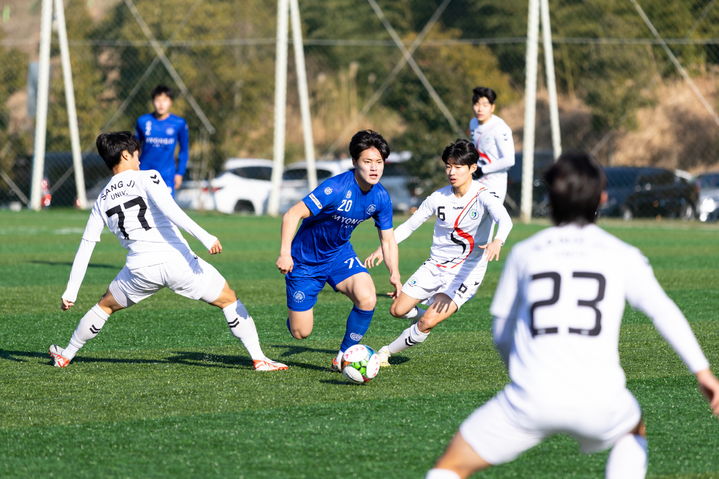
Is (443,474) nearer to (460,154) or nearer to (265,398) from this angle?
(265,398)

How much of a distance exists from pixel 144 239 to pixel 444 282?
2.01 metres

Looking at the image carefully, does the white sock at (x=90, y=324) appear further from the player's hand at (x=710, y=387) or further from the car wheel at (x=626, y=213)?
the car wheel at (x=626, y=213)

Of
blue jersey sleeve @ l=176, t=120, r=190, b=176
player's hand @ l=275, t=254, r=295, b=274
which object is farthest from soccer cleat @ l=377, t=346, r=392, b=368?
blue jersey sleeve @ l=176, t=120, r=190, b=176

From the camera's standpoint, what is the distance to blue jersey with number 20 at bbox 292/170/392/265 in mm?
7016

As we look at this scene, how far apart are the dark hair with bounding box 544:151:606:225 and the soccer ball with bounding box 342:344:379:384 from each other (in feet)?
10.5

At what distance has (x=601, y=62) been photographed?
32406 millimetres

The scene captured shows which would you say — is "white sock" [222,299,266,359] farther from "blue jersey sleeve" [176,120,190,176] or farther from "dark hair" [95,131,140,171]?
"blue jersey sleeve" [176,120,190,176]

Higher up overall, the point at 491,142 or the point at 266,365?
the point at 491,142

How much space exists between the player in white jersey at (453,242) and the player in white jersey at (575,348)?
3877 mm

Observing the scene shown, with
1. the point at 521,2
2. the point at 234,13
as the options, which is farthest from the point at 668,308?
the point at 234,13

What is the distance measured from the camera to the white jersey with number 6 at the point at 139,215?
688cm

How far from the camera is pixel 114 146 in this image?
6965mm

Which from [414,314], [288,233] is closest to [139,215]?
[288,233]

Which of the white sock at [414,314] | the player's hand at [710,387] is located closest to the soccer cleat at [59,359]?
the white sock at [414,314]
